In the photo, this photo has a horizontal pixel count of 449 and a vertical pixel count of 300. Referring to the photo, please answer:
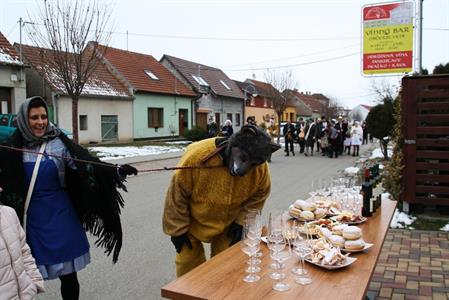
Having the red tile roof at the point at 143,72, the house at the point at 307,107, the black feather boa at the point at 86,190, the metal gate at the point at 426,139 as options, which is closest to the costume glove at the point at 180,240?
the black feather boa at the point at 86,190

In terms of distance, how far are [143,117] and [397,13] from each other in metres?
18.6

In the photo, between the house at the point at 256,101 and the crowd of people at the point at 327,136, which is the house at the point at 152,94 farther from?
the crowd of people at the point at 327,136

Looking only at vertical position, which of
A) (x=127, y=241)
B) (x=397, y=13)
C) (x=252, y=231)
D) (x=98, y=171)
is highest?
(x=397, y=13)

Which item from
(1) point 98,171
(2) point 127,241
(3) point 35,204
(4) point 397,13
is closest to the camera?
(3) point 35,204

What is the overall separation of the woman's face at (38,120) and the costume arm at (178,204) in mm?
1048

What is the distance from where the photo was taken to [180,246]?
127 inches

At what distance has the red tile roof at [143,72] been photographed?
28250 mm

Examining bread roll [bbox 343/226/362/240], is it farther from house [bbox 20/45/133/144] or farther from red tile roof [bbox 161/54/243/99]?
red tile roof [bbox 161/54/243/99]

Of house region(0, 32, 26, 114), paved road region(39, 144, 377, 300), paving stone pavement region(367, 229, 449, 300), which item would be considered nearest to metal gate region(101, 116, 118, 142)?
house region(0, 32, 26, 114)

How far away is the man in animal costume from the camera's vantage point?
305cm

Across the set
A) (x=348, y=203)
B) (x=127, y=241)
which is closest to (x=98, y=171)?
(x=348, y=203)

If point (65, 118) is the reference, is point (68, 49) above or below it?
above

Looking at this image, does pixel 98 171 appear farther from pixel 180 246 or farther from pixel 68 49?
pixel 68 49

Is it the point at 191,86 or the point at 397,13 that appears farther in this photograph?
the point at 191,86
